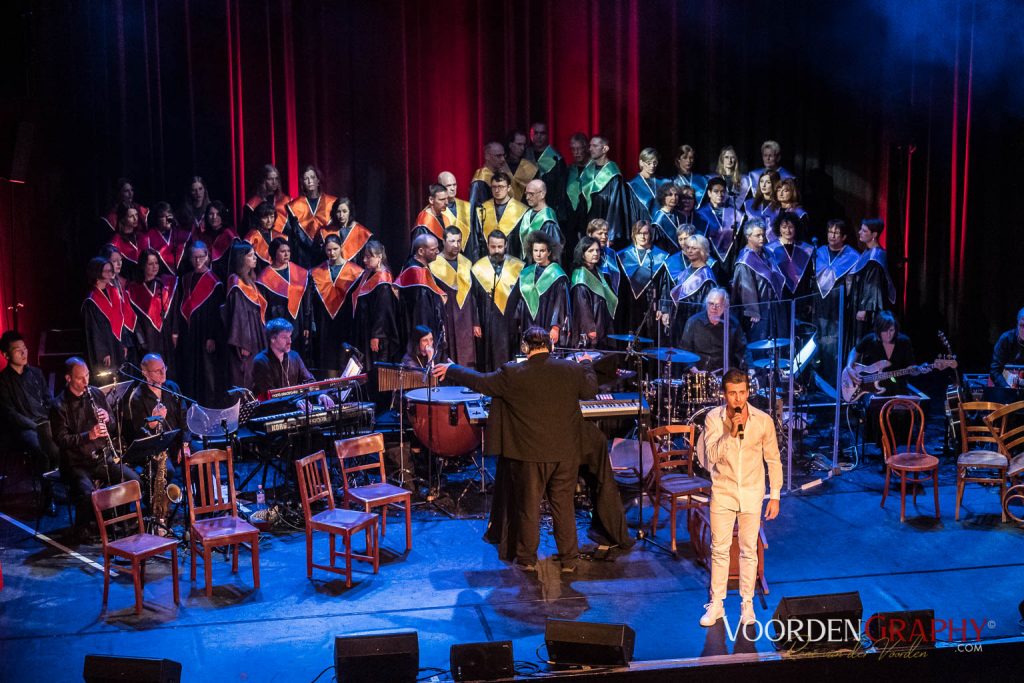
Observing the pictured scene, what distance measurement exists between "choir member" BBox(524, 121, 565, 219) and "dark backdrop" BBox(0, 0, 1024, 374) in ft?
0.71

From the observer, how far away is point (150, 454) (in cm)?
646

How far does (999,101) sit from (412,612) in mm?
9125

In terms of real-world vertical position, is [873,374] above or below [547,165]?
below

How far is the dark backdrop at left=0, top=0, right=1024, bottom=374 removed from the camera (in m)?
9.62

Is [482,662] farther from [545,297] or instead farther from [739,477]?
[545,297]

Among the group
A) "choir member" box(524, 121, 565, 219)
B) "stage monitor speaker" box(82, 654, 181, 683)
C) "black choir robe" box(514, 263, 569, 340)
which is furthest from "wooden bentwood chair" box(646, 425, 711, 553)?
"choir member" box(524, 121, 565, 219)

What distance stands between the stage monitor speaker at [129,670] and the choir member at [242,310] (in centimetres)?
573

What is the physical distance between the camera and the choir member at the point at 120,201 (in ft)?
31.4

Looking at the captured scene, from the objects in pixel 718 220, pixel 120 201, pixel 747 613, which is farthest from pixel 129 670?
pixel 718 220

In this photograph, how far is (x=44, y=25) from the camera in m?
9.58

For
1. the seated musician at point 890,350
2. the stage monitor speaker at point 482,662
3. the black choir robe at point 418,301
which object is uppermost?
the black choir robe at point 418,301

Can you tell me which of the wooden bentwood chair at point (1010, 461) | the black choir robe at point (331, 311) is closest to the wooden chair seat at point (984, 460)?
the wooden bentwood chair at point (1010, 461)

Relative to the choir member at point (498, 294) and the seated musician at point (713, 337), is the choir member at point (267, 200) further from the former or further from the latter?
the seated musician at point (713, 337)

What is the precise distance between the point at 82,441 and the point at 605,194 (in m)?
6.00
